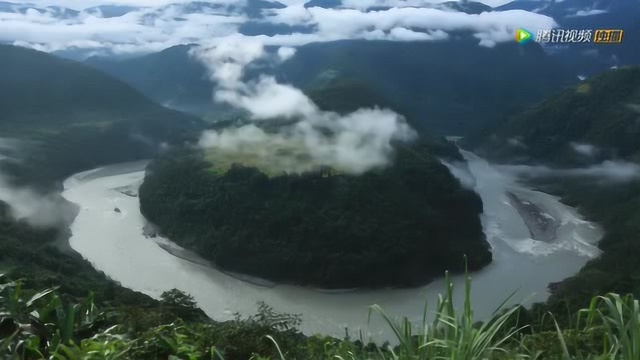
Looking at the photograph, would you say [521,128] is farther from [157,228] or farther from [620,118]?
[157,228]

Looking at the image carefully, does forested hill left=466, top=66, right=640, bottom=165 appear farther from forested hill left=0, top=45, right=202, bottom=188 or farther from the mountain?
forested hill left=0, top=45, right=202, bottom=188

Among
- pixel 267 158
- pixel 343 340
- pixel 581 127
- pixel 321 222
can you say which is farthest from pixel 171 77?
pixel 343 340

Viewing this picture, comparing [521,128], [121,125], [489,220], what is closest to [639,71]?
[521,128]

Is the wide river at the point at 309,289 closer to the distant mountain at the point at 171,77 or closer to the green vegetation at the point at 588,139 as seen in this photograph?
the green vegetation at the point at 588,139

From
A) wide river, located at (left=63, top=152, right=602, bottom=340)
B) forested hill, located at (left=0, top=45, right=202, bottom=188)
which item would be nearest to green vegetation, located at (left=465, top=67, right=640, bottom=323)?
wide river, located at (left=63, top=152, right=602, bottom=340)

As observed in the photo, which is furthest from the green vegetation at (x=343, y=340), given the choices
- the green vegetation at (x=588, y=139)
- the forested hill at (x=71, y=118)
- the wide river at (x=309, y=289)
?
the forested hill at (x=71, y=118)
